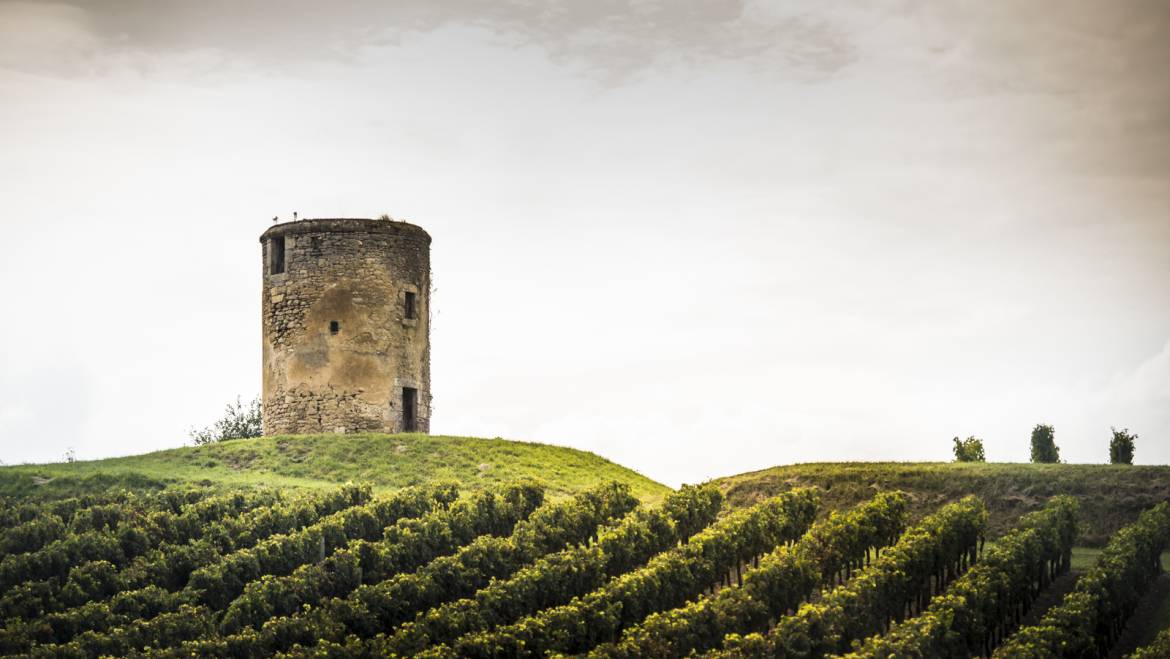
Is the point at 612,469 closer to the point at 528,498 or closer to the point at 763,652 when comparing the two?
the point at 528,498

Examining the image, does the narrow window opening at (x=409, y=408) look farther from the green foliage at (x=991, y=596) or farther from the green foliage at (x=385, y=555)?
the green foliage at (x=991, y=596)

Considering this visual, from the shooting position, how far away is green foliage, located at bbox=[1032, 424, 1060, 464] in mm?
44188

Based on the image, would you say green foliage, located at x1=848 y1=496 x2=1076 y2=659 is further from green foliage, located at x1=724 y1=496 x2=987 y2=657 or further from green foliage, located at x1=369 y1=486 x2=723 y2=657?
green foliage, located at x1=369 y1=486 x2=723 y2=657

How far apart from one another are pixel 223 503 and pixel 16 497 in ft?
19.6

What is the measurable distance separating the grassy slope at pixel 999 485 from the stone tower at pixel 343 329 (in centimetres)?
1295

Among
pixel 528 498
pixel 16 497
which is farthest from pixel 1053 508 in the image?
pixel 16 497

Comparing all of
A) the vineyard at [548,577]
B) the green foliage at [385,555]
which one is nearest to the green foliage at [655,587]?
the vineyard at [548,577]

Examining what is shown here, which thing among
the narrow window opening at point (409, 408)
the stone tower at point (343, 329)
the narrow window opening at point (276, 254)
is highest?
the narrow window opening at point (276, 254)

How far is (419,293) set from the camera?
51.1 metres

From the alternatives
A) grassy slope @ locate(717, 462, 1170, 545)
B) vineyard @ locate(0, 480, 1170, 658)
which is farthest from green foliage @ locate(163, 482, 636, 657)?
grassy slope @ locate(717, 462, 1170, 545)

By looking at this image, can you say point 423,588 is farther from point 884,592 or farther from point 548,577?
point 884,592

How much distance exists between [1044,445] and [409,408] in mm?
20233

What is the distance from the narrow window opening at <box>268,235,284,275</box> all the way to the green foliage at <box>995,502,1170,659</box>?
28193 millimetres

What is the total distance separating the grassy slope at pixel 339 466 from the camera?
41.4 metres
